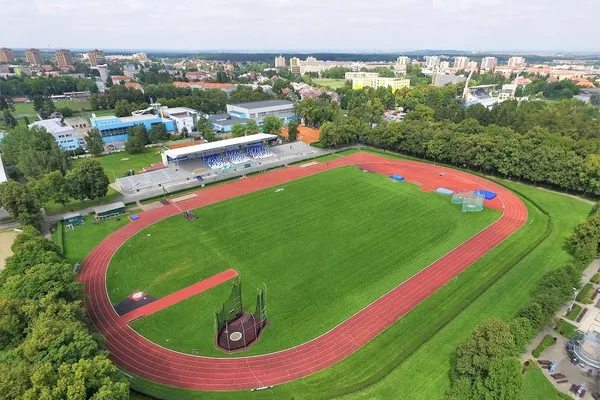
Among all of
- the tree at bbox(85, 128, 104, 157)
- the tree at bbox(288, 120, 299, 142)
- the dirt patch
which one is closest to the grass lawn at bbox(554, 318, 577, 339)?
the dirt patch

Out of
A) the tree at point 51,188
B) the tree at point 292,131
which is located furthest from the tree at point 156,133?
the tree at point 51,188

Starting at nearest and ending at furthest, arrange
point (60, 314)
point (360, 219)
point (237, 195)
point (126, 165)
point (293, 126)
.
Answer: point (60, 314), point (360, 219), point (237, 195), point (126, 165), point (293, 126)

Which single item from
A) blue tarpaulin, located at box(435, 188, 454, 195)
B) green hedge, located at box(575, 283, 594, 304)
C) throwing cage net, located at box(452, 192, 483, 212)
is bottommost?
green hedge, located at box(575, 283, 594, 304)

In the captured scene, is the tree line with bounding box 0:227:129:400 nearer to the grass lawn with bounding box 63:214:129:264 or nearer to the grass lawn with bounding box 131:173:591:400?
the grass lawn with bounding box 131:173:591:400

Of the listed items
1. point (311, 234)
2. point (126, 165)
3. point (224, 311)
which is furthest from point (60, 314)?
point (126, 165)

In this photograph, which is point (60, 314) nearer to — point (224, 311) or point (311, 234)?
point (224, 311)

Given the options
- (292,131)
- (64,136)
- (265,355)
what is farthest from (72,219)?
(292,131)
